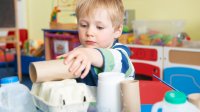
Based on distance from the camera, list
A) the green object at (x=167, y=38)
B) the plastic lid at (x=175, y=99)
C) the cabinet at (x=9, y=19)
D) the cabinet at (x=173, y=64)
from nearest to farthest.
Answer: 1. the plastic lid at (x=175, y=99)
2. the cabinet at (x=173, y=64)
3. the green object at (x=167, y=38)
4. the cabinet at (x=9, y=19)

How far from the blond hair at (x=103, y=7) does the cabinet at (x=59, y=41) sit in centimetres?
197

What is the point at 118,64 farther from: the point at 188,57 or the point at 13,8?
the point at 13,8

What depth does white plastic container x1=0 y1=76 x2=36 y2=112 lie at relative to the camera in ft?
1.74

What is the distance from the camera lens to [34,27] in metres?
4.48

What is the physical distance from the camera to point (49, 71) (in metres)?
0.51

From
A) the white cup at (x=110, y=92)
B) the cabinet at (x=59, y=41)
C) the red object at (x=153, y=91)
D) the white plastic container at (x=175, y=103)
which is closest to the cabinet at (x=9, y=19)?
the cabinet at (x=59, y=41)

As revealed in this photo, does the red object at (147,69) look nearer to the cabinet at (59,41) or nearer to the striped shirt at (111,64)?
the cabinet at (59,41)

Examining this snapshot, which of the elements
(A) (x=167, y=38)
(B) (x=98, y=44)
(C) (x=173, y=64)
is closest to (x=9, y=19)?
(A) (x=167, y=38)

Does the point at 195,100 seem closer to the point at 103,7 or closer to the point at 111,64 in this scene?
the point at 111,64

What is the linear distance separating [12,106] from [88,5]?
0.29 m

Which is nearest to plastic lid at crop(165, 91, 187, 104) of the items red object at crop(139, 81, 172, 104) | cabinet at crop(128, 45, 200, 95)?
red object at crop(139, 81, 172, 104)

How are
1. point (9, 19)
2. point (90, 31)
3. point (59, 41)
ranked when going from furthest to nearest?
point (9, 19) → point (59, 41) → point (90, 31)

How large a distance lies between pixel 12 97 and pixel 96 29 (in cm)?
25

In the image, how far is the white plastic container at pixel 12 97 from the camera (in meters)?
0.53
